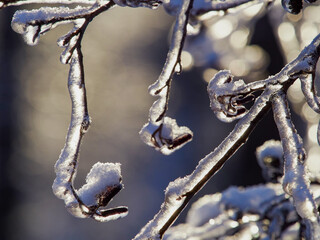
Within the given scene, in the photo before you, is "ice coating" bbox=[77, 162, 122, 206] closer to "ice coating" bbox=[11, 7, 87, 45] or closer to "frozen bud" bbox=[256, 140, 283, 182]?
"ice coating" bbox=[11, 7, 87, 45]

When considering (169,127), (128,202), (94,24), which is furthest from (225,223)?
(94,24)

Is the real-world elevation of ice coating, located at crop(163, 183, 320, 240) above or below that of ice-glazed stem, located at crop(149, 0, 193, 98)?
below

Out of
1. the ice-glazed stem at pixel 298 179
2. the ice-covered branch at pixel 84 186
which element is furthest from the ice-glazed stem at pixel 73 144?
the ice-glazed stem at pixel 298 179

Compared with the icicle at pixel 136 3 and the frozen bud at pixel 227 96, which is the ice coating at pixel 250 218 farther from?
the icicle at pixel 136 3

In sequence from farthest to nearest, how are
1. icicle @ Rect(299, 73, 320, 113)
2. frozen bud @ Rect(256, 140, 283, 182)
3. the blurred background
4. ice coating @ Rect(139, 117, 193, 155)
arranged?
the blurred background → frozen bud @ Rect(256, 140, 283, 182) → ice coating @ Rect(139, 117, 193, 155) → icicle @ Rect(299, 73, 320, 113)

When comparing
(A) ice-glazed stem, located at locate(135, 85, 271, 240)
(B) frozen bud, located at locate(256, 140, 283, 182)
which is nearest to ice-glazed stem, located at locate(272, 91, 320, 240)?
(A) ice-glazed stem, located at locate(135, 85, 271, 240)

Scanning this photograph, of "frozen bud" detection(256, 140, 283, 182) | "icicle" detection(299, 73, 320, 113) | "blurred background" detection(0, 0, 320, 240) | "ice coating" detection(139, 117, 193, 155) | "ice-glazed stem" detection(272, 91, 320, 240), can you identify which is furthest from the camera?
"blurred background" detection(0, 0, 320, 240)

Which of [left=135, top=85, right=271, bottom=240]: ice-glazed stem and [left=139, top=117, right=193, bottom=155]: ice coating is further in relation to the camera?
[left=139, top=117, right=193, bottom=155]: ice coating
